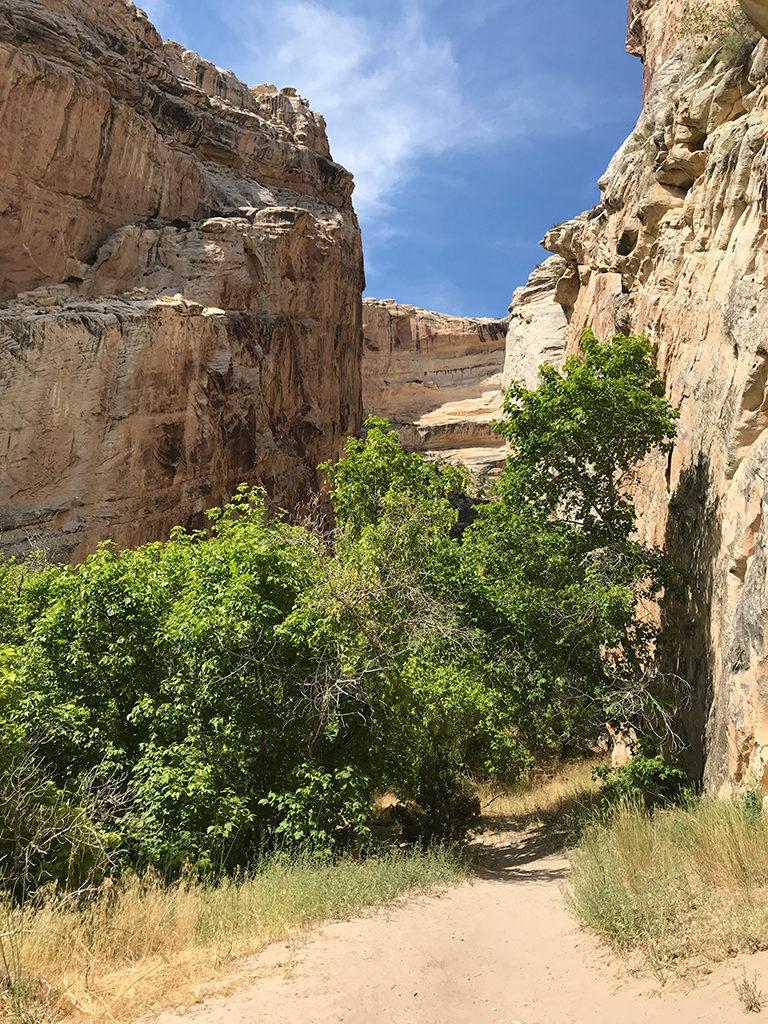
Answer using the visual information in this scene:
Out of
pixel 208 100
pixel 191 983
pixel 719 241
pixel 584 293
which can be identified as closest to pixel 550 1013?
pixel 191 983

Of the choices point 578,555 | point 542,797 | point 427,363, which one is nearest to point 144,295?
point 578,555

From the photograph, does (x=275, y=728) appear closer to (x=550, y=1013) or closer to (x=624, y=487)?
(x=550, y=1013)

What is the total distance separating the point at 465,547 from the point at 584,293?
1529 cm

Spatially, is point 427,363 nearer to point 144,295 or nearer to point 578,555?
point 144,295

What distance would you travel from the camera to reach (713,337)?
13.1 metres

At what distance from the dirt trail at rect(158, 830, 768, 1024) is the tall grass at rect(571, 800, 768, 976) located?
0.25 metres

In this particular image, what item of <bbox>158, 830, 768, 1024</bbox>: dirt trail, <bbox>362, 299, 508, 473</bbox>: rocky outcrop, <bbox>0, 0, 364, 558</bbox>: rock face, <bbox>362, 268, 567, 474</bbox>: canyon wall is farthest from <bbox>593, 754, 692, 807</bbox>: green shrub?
<bbox>362, 299, 508, 473</bbox>: rocky outcrop

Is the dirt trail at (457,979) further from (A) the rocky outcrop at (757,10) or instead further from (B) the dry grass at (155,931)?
(A) the rocky outcrop at (757,10)

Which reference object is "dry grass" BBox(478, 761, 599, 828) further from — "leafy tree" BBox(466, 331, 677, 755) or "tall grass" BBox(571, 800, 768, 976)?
"tall grass" BBox(571, 800, 768, 976)

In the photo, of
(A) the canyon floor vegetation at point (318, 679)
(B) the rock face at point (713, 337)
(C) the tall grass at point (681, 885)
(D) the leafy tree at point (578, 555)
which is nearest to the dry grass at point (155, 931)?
(A) the canyon floor vegetation at point (318, 679)

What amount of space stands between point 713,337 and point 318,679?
8.44m

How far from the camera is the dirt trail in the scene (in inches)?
224

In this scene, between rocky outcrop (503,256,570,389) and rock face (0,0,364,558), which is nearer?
rock face (0,0,364,558)

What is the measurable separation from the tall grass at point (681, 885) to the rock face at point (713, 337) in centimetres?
116
